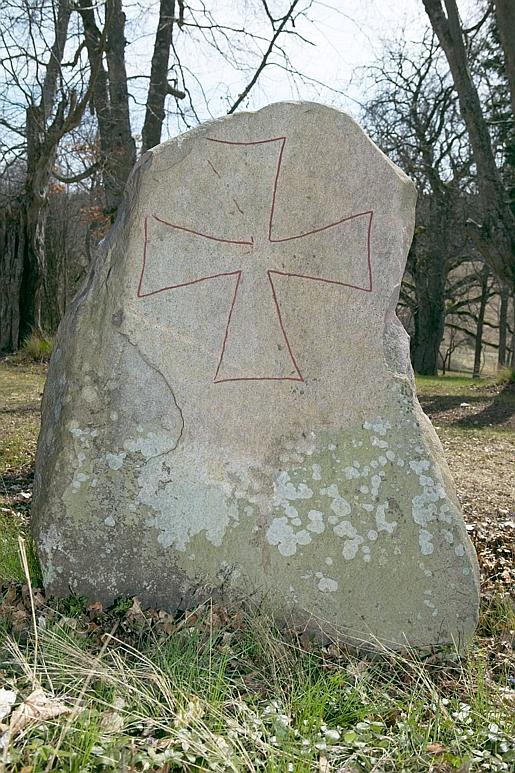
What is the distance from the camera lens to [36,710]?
2332mm

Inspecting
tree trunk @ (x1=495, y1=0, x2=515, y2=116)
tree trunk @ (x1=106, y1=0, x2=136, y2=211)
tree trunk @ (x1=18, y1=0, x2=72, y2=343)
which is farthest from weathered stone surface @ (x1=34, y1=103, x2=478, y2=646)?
tree trunk @ (x1=18, y1=0, x2=72, y2=343)

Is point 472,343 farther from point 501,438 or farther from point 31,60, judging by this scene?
point 31,60

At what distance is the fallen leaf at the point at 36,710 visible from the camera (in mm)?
2256

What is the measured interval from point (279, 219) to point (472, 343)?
2775 cm

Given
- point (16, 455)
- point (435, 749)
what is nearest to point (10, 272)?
point (16, 455)

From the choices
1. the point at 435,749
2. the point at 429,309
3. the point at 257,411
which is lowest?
the point at 435,749

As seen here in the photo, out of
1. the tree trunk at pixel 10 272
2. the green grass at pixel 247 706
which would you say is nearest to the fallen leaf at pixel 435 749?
the green grass at pixel 247 706

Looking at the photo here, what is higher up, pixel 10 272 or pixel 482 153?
pixel 482 153

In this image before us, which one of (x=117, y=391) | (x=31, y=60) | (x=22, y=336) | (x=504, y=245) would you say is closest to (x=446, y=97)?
(x=504, y=245)

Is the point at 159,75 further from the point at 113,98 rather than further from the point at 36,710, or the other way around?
the point at 36,710

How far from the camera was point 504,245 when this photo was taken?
990 centimetres

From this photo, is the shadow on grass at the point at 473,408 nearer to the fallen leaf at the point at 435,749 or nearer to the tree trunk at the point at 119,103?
the tree trunk at the point at 119,103

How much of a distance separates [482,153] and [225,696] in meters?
8.42

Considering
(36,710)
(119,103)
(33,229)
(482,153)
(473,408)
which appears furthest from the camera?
(33,229)
